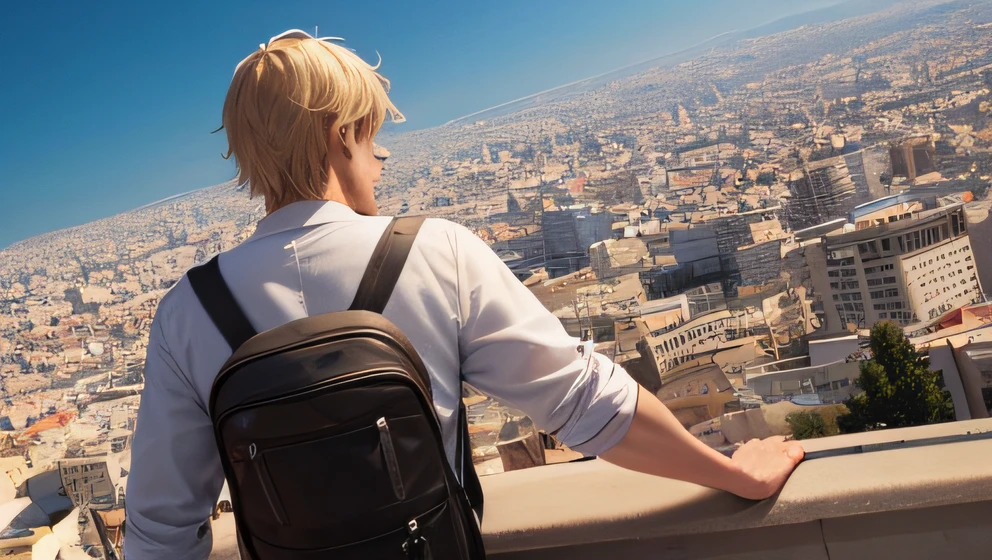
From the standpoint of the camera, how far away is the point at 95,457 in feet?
6.74

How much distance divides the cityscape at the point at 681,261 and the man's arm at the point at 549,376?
20 cm

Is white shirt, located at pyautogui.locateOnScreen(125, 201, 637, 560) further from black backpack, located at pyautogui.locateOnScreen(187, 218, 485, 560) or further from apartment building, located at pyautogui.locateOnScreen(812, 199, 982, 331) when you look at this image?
apartment building, located at pyautogui.locateOnScreen(812, 199, 982, 331)

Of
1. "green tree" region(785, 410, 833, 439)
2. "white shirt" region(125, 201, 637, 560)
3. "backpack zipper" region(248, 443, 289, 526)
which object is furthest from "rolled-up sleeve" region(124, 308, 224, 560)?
"green tree" region(785, 410, 833, 439)

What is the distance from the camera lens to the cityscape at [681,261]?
171 cm

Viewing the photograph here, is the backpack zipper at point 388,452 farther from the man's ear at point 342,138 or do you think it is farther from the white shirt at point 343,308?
the man's ear at point 342,138

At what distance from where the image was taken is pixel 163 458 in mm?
659

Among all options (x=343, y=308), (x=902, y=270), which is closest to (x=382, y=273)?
(x=343, y=308)

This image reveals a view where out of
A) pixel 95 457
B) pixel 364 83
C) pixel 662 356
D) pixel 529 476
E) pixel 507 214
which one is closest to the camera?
pixel 364 83

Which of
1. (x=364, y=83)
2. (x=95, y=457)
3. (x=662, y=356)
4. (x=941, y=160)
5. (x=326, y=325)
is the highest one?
(x=364, y=83)

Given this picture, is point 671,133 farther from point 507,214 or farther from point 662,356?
point 662,356

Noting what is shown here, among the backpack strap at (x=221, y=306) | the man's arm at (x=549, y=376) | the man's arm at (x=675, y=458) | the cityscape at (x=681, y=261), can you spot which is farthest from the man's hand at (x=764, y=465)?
the backpack strap at (x=221, y=306)

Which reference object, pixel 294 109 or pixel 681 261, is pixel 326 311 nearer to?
pixel 294 109

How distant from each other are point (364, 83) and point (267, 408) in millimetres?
331

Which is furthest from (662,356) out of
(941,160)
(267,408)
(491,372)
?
(267,408)
